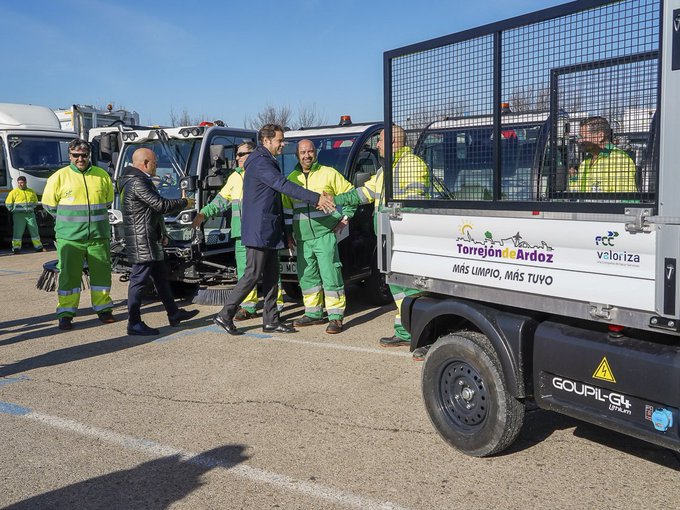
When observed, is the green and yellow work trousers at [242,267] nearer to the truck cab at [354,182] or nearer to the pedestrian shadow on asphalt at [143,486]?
the truck cab at [354,182]

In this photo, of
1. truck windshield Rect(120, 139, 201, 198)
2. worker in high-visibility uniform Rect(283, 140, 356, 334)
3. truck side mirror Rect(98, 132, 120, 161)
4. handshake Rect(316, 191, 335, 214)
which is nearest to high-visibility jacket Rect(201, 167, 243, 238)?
worker in high-visibility uniform Rect(283, 140, 356, 334)

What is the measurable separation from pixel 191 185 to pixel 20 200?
29.0ft

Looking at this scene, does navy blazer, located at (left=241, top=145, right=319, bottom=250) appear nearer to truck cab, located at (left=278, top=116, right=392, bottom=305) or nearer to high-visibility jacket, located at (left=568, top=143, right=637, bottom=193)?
truck cab, located at (left=278, top=116, right=392, bottom=305)

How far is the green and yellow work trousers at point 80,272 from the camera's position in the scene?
24.4ft

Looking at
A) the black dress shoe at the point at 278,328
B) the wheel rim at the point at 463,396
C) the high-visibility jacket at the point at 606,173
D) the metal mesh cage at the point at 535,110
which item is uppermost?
the metal mesh cage at the point at 535,110

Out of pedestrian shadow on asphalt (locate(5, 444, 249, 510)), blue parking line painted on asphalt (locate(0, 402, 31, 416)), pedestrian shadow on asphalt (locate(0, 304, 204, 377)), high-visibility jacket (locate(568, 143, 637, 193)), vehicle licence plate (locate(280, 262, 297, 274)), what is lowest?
pedestrian shadow on asphalt (locate(5, 444, 249, 510))

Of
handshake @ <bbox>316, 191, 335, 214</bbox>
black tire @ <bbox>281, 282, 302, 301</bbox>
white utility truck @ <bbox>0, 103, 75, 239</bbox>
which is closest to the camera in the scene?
handshake @ <bbox>316, 191, 335, 214</bbox>

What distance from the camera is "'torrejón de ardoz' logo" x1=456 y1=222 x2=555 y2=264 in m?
3.43

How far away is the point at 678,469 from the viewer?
3617 mm

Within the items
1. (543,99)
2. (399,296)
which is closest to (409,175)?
(543,99)

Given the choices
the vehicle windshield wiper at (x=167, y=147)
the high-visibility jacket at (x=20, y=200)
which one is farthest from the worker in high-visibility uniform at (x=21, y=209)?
the vehicle windshield wiper at (x=167, y=147)

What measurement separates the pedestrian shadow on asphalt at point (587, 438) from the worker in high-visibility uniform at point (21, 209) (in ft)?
45.6

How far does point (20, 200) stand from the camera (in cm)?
1535

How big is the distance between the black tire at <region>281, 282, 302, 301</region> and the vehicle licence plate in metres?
0.81
